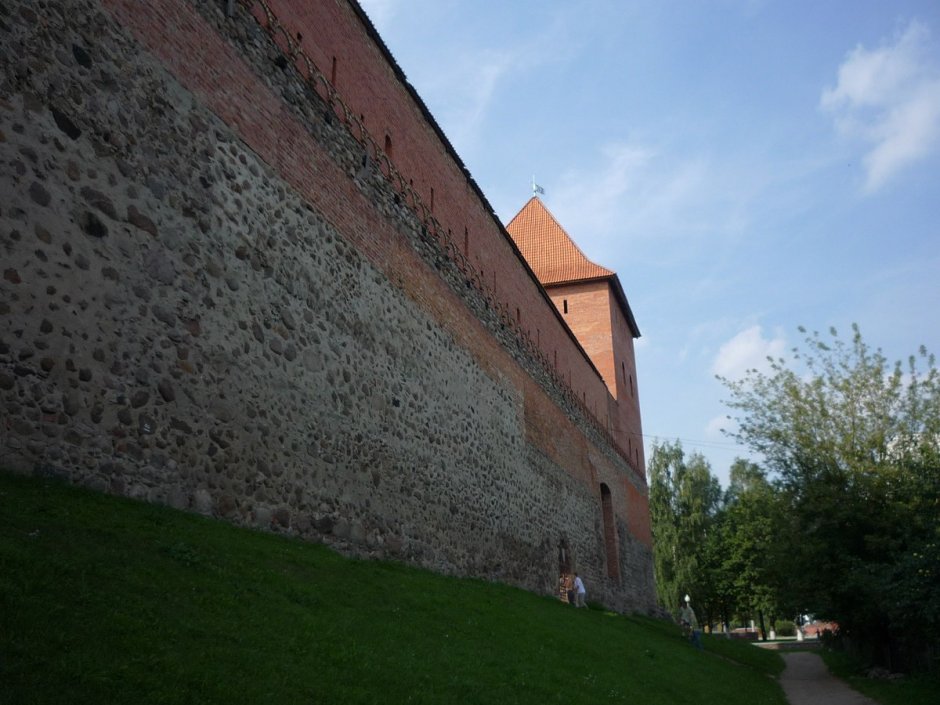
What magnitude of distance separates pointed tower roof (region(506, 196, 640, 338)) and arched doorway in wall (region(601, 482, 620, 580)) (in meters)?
9.79

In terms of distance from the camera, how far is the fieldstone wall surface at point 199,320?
5738 millimetres

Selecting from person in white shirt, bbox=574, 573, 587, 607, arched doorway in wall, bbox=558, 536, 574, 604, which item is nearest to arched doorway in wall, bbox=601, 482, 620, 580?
arched doorway in wall, bbox=558, 536, 574, 604

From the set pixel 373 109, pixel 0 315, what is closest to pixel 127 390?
pixel 0 315

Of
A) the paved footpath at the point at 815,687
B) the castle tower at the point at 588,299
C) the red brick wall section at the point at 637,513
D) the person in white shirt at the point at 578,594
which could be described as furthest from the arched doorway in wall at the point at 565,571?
the castle tower at the point at 588,299

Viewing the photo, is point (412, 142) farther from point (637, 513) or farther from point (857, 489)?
point (637, 513)

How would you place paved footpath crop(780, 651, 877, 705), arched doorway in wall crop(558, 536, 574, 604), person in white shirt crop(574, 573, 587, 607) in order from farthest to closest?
arched doorway in wall crop(558, 536, 574, 604)
person in white shirt crop(574, 573, 587, 607)
paved footpath crop(780, 651, 877, 705)

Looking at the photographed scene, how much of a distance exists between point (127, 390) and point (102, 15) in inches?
131

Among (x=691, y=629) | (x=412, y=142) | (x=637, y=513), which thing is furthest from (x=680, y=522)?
(x=412, y=142)

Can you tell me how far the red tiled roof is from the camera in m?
32.0

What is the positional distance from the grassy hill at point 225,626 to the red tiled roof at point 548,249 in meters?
24.2

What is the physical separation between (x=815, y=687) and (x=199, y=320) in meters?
14.2

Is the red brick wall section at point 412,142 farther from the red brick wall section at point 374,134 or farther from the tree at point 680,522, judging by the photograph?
the tree at point 680,522

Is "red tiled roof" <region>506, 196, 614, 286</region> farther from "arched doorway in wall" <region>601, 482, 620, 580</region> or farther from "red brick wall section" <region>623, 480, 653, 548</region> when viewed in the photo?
"arched doorway in wall" <region>601, 482, 620, 580</region>

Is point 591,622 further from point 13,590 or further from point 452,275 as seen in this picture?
point 13,590
